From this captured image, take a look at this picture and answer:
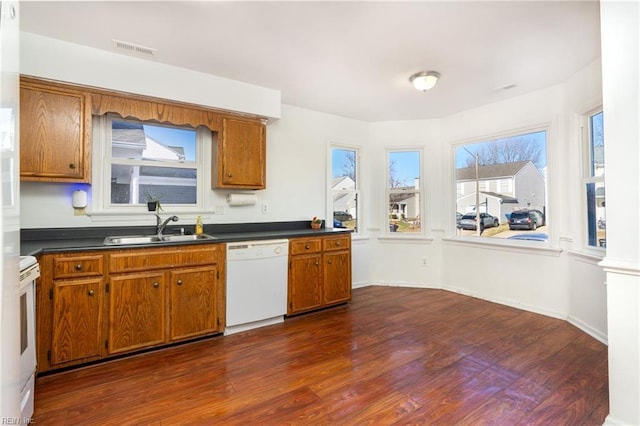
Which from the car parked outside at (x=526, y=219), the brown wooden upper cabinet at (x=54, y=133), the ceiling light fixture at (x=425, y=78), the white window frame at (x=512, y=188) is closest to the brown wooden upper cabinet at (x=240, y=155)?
the brown wooden upper cabinet at (x=54, y=133)

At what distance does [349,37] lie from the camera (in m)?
2.32

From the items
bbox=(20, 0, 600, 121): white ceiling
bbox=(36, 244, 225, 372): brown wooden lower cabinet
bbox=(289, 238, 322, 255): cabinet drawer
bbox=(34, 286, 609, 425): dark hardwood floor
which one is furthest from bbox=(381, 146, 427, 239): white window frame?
bbox=(36, 244, 225, 372): brown wooden lower cabinet

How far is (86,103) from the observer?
2.50 m

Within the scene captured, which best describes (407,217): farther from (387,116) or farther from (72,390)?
(72,390)

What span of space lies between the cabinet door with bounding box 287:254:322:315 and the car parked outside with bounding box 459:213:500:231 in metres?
2.24

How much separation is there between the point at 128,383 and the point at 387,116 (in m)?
4.20

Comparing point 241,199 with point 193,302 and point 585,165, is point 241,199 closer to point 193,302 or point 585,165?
point 193,302

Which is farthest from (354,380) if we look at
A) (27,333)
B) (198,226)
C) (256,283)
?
(198,226)

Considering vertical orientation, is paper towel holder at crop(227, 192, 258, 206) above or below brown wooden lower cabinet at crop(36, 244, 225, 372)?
above

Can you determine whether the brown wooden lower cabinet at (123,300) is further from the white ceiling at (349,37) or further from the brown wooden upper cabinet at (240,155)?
the white ceiling at (349,37)

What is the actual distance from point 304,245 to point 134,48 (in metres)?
2.38

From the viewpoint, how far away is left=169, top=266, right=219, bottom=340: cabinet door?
8.43 ft

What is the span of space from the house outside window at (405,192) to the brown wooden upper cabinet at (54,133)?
12.3 feet

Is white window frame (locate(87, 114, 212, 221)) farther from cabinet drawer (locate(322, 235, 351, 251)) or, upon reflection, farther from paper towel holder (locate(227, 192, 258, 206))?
cabinet drawer (locate(322, 235, 351, 251))
